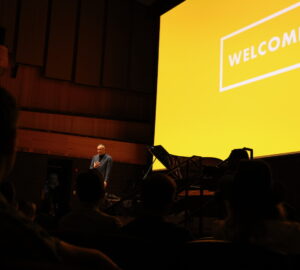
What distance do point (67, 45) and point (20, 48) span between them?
2.91ft

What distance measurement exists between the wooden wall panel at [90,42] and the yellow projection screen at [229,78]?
2.11 m

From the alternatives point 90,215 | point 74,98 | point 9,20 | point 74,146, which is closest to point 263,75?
point 90,215

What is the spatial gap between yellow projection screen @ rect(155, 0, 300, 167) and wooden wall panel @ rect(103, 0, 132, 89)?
208cm

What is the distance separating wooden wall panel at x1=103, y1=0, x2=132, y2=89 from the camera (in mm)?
8961

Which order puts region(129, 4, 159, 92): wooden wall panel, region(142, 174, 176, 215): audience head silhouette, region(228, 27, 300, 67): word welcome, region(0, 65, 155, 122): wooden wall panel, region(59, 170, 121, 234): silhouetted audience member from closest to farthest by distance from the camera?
region(142, 174, 176, 215): audience head silhouette < region(59, 170, 121, 234): silhouetted audience member < region(228, 27, 300, 67): word welcome < region(0, 65, 155, 122): wooden wall panel < region(129, 4, 159, 92): wooden wall panel

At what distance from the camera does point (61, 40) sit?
8539mm

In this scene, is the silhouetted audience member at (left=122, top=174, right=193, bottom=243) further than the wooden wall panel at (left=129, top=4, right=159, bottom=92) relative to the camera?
No

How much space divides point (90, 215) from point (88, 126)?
652 cm

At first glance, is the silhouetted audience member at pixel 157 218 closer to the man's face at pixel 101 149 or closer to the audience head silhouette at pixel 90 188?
the audience head silhouette at pixel 90 188

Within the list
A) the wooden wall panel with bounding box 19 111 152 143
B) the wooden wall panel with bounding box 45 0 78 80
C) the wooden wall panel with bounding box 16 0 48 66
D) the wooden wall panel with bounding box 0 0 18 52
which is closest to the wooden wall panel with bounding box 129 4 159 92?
the wooden wall panel with bounding box 19 111 152 143

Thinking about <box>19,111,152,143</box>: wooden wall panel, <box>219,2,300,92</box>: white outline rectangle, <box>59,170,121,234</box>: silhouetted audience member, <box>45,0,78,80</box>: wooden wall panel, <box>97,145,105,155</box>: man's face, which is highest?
<box>45,0,78,80</box>: wooden wall panel

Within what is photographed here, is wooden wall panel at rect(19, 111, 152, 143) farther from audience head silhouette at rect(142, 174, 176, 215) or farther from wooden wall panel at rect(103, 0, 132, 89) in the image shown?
audience head silhouette at rect(142, 174, 176, 215)

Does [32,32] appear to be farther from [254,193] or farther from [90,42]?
[254,193]

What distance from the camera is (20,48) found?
26.9 ft
